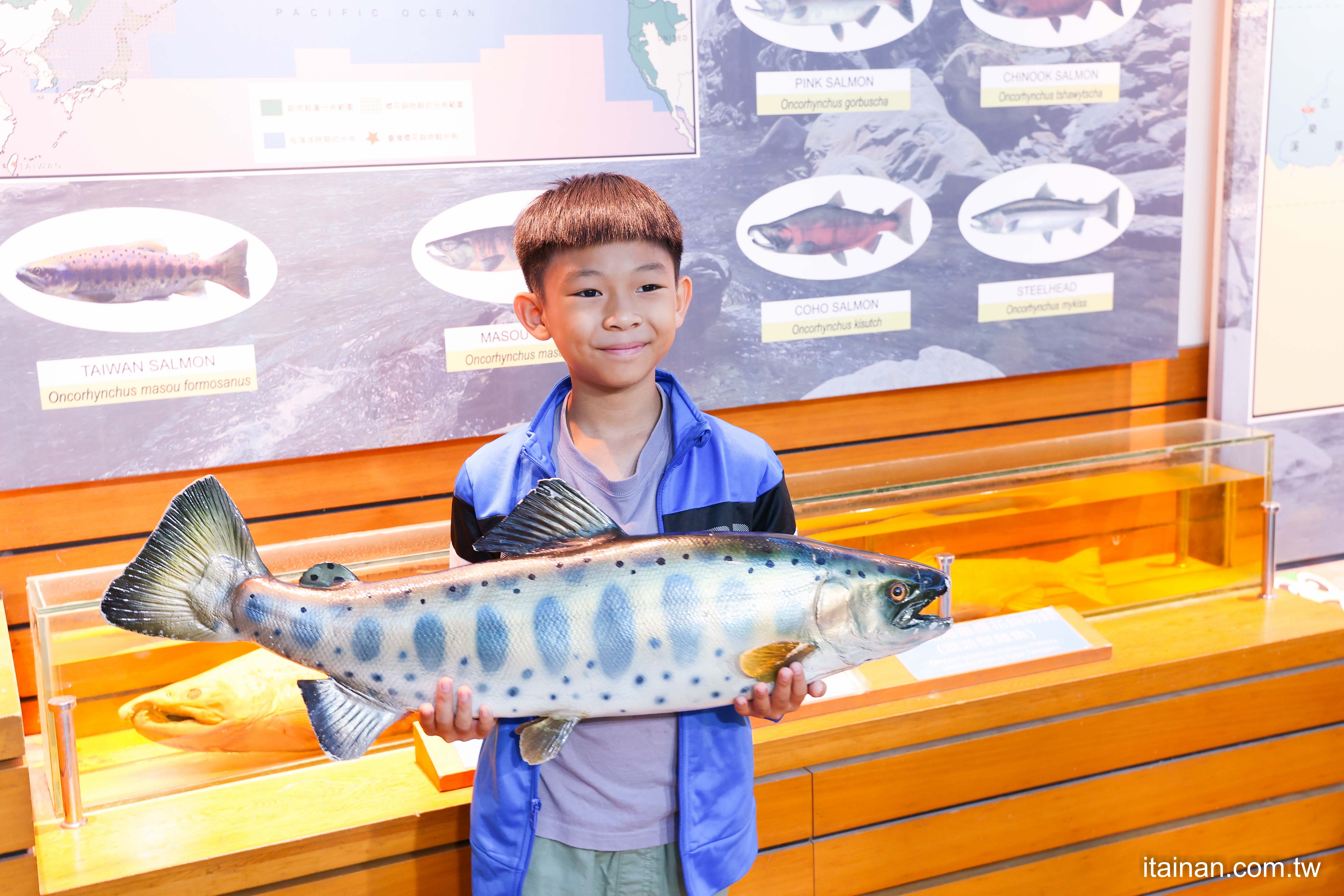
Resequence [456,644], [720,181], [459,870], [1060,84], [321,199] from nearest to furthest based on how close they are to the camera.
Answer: [456,644] < [459,870] < [321,199] < [720,181] < [1060,84]

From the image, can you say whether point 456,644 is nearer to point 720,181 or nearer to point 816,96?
point 720,181

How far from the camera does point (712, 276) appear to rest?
9.57 ft

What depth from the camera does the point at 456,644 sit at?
1.31 metres

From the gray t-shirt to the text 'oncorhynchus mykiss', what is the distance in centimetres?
20

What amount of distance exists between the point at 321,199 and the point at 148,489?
2.63 feet

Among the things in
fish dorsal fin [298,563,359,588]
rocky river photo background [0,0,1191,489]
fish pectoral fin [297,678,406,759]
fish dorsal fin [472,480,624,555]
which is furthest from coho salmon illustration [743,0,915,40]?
fish pectoral fin [297,678,406,759]

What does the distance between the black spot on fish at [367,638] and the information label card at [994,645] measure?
1.37 meters

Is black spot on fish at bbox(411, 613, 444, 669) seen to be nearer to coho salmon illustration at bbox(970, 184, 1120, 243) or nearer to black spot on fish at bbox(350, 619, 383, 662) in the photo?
black spot on fish at bbox(350, 619, 383, 662)

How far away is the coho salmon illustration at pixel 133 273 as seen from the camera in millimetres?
2381

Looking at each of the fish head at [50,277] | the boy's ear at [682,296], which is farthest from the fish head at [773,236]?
the fish head at [50,277]

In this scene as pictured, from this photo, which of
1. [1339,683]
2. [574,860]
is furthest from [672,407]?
[1339,683]

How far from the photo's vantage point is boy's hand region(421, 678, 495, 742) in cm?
131

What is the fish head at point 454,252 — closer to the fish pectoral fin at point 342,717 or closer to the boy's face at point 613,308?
the boy's face at point 613,308

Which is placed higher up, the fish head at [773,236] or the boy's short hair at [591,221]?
the boy's short hair at [591,221]
